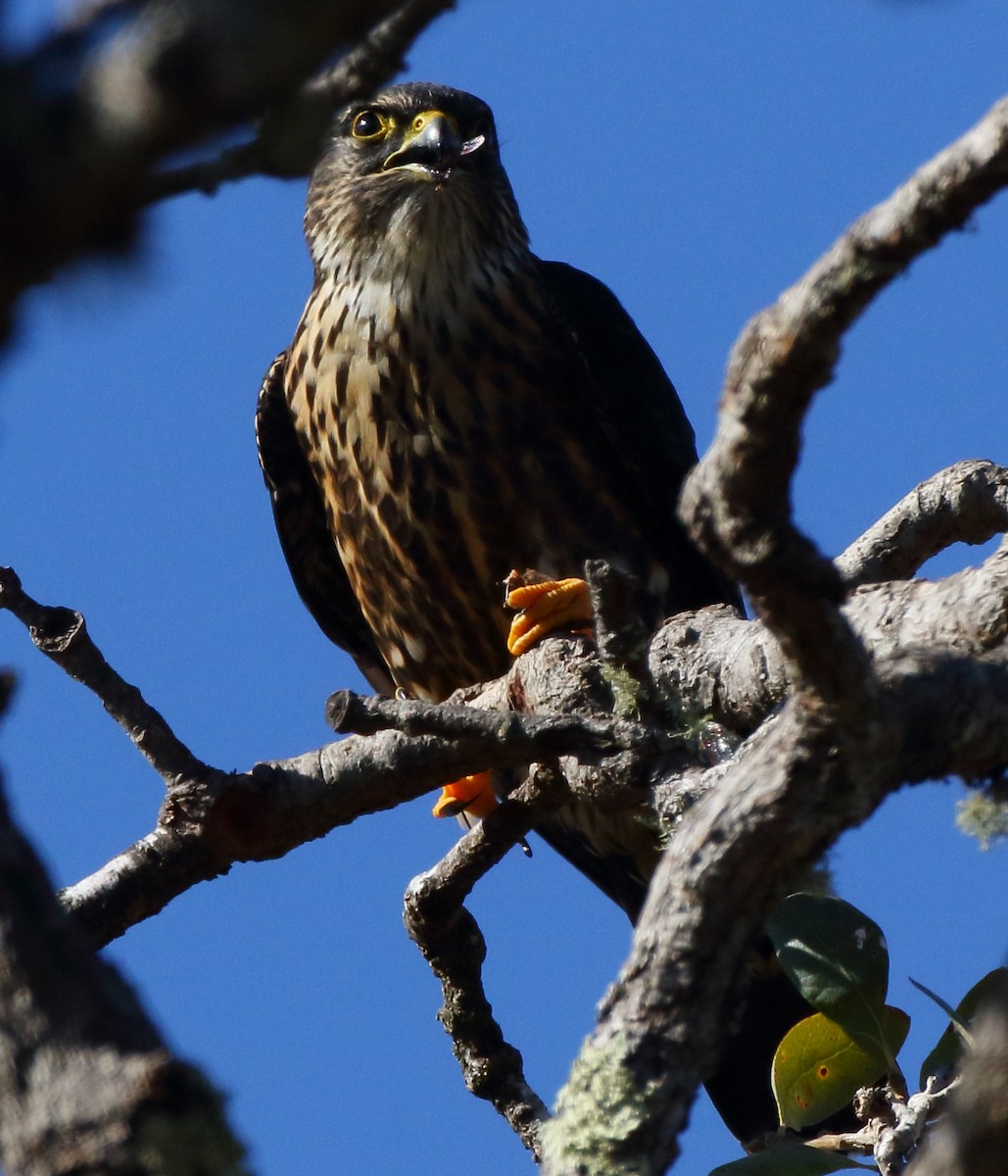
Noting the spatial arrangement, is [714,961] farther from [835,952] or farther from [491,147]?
[491,147]

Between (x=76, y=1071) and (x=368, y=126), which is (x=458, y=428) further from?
(x=76, y=1071)

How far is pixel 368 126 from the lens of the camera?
209 inches

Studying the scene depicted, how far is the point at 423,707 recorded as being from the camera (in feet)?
9.06

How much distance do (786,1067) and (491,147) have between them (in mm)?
3396

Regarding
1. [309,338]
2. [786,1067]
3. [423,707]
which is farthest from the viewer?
[309,338]

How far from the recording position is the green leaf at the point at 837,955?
10.2 ft

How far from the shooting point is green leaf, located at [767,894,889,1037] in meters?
3.10

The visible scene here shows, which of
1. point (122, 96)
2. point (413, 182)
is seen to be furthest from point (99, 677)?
point (413, 182)

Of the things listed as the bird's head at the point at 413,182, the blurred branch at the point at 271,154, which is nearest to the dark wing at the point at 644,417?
the bird's head at the point at 413,182

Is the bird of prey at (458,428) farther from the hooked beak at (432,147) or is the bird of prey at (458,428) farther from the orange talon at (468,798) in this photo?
the orange talon at (468,798)

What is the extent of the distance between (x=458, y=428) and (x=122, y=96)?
375 cm

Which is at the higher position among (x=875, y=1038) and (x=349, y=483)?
(x=349, y=483)

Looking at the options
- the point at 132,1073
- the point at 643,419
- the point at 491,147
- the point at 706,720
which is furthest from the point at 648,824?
the point at 491,147

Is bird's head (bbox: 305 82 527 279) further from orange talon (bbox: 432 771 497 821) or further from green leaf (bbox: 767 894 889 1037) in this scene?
green leaf (bbox: 767 894 889 1037)
